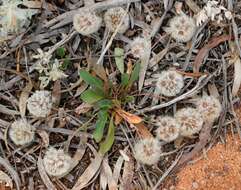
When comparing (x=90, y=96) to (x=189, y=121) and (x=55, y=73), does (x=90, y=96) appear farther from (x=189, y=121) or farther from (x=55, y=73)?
(x=189, y=121)

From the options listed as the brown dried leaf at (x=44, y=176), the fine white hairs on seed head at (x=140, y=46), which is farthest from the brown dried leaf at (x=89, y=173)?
the fine white hairs on seed head at (x=140, y=46)

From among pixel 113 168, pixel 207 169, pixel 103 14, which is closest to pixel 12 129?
pixel 113 168

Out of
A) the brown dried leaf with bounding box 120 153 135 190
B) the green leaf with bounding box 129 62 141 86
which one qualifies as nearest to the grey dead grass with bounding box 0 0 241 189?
the brown dried leaf with bounding box 120 153 135 190

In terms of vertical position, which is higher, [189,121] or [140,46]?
[140,46]

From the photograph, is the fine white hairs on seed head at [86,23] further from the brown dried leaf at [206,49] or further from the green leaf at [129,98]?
the brown dried leaf at [206,49]

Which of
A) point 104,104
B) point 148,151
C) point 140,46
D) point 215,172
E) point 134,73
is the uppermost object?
point 140,46

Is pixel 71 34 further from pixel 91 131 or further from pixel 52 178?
pixel 52 178

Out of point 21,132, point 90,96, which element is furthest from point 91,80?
point 21,132
